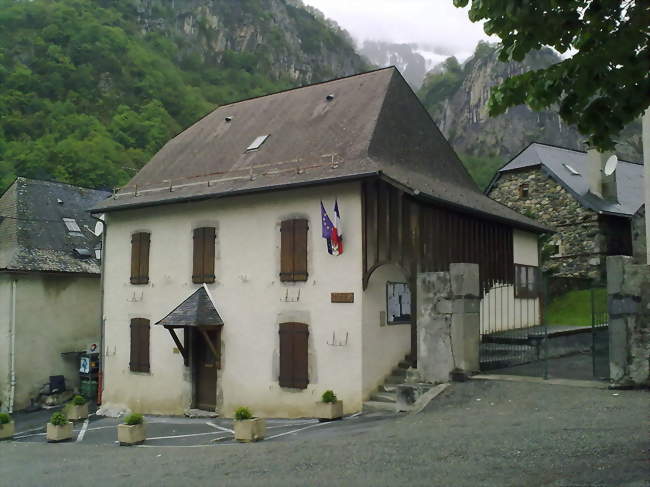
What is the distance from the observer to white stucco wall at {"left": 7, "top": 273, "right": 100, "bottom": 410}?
22.4 metres

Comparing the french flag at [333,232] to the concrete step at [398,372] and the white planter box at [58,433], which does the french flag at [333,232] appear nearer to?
the concrete step at [398,372]

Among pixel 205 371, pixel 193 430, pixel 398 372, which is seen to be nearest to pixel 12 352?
pixel 205 371

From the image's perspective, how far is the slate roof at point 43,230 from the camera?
75.6 feet

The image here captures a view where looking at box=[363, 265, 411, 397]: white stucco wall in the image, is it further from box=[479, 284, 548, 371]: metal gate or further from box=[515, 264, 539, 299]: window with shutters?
box=[515, 264, 539, 299]: window with shutters

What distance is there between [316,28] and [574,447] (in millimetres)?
125813

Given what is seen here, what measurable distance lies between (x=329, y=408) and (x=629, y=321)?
6.06m

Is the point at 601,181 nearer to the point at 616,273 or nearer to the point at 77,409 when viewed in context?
the point at 616,273

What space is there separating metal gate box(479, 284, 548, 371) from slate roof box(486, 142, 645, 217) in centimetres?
817

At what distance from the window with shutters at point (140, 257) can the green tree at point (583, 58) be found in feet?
45.2

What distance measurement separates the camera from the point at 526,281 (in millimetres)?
20469

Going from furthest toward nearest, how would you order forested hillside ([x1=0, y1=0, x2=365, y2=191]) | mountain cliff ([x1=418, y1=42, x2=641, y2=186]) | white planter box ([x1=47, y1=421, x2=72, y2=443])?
mountain cliff ([x1=418, y1=42, x2=641, y2=186]), forested hillside ([x1=0, y1=0, x2=365, y2=191]), white planter box ([x1=47, y1=421, x2=72, y2=443])

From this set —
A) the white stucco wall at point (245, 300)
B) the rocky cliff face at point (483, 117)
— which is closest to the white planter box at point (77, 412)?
the white stucco wall at point (245, 300)

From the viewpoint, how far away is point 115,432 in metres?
16.2

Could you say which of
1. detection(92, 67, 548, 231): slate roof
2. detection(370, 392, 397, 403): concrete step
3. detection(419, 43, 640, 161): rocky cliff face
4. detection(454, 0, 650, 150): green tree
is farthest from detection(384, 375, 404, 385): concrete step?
detection(419, 43, 640, 161): rocky cliff face
